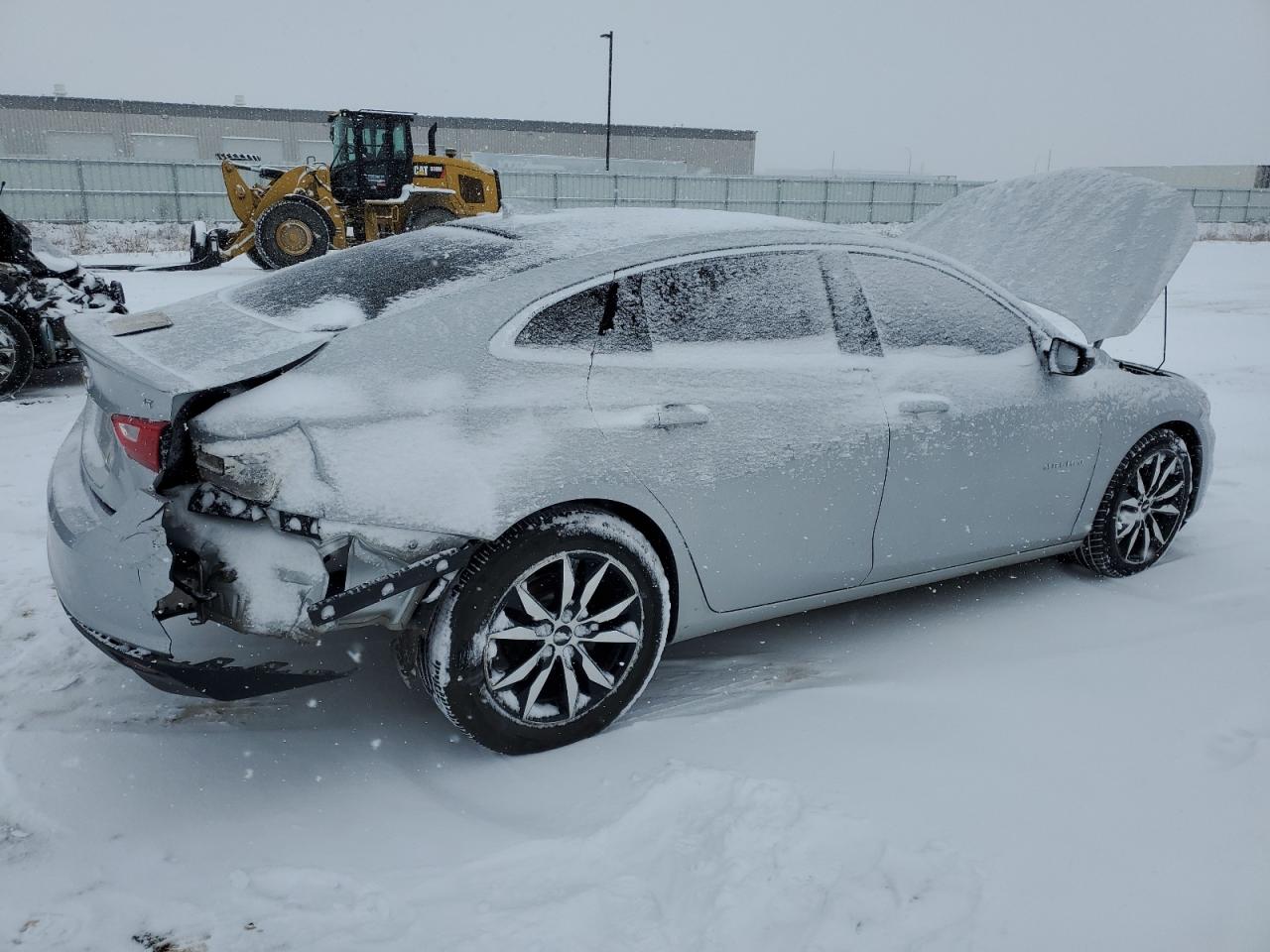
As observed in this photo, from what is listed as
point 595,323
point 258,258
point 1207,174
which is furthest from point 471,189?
point 1207,174

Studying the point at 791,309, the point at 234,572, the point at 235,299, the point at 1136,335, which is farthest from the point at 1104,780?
the point at 1136,335

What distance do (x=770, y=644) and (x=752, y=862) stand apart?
140cm

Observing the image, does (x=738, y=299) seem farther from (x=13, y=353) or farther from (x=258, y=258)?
(x=258, y=258)

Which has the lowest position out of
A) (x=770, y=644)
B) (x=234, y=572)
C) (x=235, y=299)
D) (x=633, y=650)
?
(x=770, y=644)

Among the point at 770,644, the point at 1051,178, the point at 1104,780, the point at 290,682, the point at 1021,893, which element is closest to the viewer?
the point at 1021,893

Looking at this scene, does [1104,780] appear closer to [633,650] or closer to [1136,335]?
[633,650]

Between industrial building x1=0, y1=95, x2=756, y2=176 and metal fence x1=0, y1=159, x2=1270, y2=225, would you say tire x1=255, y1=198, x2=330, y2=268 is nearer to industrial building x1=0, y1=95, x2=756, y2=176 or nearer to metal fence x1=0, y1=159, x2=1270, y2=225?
metal fence x1=0, y1=159, x2=1270, y2=225

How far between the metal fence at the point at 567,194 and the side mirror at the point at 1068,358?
1736cm

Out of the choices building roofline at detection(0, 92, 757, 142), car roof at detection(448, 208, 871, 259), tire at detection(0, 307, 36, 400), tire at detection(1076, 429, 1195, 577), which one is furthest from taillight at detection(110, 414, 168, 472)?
building roofline at detection(0, 92, 757, 142)

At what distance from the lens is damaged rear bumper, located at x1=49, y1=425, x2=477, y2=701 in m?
2.51

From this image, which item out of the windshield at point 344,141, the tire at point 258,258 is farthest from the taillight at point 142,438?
the windshield at point 344,141

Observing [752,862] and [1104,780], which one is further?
[1104,780]

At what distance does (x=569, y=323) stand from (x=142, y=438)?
47.0 inches

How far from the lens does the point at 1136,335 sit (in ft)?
36.7
